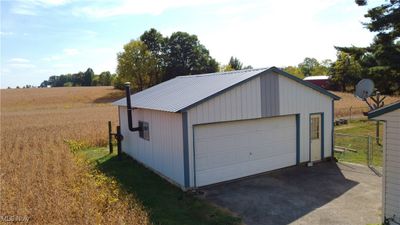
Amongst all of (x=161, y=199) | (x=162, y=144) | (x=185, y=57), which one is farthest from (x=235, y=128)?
(x=185, y=57)

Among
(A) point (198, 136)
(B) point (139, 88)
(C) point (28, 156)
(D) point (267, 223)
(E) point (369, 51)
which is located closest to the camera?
(D) point (267, 223)

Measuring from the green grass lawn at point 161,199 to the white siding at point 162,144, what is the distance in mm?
360

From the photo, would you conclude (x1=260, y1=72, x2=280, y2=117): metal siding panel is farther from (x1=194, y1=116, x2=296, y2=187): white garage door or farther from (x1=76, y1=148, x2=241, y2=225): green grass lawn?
(x1=76, y1=148, x2=241, y2=225): green grass lawn

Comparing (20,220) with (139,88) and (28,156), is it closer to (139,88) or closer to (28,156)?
(28,156)

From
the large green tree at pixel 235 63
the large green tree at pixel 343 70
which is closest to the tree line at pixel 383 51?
the large green tree at pixel 343 70

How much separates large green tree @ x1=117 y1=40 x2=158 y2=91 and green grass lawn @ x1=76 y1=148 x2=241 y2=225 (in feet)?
155

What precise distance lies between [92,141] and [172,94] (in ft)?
25.4

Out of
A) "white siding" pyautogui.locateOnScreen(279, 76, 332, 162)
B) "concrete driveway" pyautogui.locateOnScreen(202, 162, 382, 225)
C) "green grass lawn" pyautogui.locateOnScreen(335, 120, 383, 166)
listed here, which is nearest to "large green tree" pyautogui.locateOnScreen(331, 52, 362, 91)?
"green grass lawn" pyautogui.locateOnScreen(335, 120, 383, 166)

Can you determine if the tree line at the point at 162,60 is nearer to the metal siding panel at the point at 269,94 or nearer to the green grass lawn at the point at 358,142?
the green grass lawn at the point at 358,142

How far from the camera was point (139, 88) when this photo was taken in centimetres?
6028

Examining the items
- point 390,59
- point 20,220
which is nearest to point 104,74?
point 390,59

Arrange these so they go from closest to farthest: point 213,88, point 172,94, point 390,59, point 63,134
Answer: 1. point 213,88
2. point 172,94
3. point 63,134
4. point 390,59

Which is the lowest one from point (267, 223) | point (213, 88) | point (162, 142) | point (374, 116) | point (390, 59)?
point (267, 223)

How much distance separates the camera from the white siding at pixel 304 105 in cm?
1179
